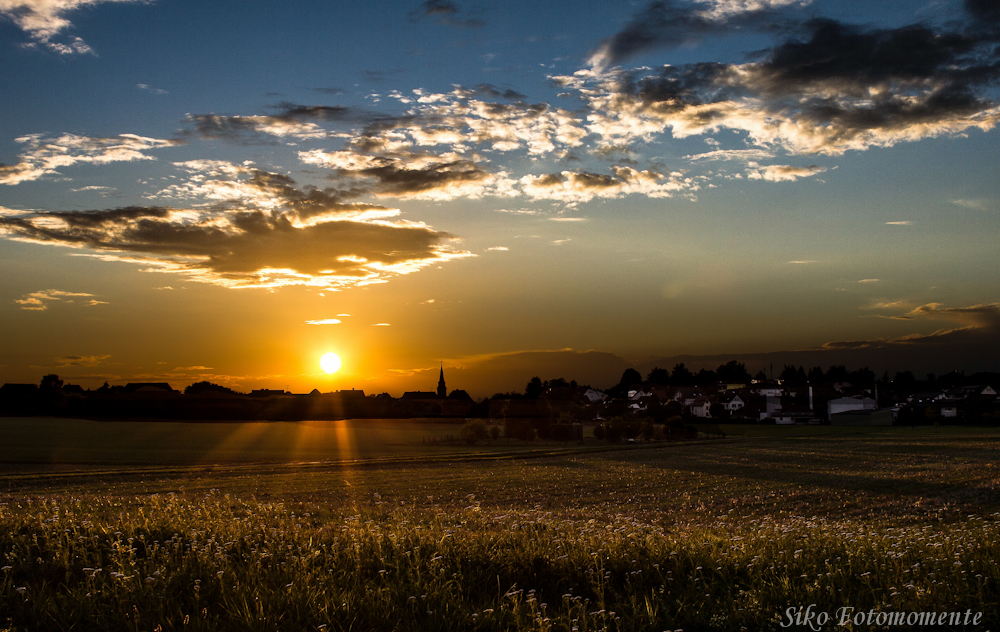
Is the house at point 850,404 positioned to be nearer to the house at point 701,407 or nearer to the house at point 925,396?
the house at point 925,396

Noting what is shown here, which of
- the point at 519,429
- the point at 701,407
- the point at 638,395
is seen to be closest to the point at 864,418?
the point at 701,407

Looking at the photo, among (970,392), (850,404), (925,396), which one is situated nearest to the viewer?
(850,404)

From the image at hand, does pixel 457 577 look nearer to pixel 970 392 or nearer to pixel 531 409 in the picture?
pixel 531 409

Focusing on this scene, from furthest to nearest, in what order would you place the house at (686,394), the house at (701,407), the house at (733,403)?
1. the house at (686,394)
2. the house at (733,403)
3. the house at (701,407)

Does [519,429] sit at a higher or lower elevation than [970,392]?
higher

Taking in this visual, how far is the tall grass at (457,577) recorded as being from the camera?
6.30 meters

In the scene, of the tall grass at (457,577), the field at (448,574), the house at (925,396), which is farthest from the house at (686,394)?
the tall grass at (457,577)

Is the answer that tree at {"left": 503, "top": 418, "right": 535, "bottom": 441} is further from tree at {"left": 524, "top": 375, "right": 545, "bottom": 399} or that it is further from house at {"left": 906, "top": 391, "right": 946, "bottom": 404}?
house at {"left": 906, "top": 391, "right": 946, "bottom": 404}

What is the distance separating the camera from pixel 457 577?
7574mm

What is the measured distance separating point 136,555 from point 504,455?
60.5m

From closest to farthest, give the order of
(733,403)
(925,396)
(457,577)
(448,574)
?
(457,577), (448,574), (733,403), (925,396)

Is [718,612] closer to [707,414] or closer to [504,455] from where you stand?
[504,455]

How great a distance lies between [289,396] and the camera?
134m

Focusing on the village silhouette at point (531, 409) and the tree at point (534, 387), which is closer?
the village silhouette at point (531, 409)
